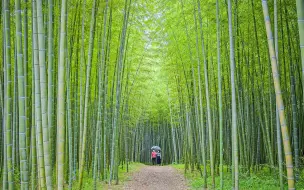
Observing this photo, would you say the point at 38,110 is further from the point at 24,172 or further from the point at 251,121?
the point at 251,121

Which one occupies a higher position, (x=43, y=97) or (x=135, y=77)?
(x=135, y=77)

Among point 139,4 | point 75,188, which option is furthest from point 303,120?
point 75,188

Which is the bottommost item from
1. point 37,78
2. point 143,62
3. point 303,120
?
point 303,120

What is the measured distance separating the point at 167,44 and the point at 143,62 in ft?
4.76

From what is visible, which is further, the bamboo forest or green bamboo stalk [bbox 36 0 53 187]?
the bamboo forest

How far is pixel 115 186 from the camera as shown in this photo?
6715 mm

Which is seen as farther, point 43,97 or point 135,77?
point 135,77

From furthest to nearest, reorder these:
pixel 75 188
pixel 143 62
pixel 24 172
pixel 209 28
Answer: pixel 143 62, pixel 209 28, pixel 75 188, pixel 24 172

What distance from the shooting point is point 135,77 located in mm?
9336

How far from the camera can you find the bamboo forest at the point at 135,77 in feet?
9.55

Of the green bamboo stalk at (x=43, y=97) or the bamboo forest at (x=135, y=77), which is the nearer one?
the green bamboo stalk at (x=43, y=97)

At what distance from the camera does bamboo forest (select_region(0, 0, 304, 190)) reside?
291 cm

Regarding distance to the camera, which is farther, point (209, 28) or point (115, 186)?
point (115, 186)

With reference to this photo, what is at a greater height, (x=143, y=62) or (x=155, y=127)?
(x=143, y=62)
